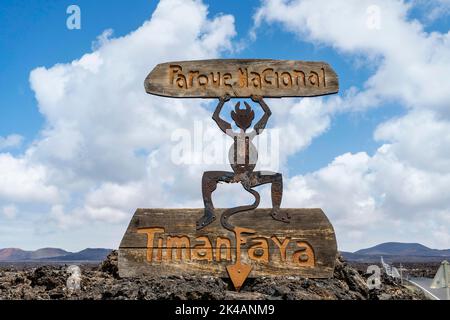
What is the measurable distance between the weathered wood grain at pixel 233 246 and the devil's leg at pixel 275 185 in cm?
9

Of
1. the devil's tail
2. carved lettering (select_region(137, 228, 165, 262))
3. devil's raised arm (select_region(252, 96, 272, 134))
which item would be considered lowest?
carved lettering (select_region(137, 228, 165, 262))

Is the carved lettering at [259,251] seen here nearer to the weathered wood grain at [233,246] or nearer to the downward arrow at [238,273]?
the weathered wood grain at [233,246]

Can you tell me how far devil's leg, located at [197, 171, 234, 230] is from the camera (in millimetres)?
7340

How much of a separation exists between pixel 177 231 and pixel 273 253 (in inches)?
55.4

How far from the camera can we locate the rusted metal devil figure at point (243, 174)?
736 centimetres

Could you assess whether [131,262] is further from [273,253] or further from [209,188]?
[273,253]

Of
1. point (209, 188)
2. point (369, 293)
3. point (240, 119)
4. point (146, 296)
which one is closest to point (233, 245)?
point (209, 188)

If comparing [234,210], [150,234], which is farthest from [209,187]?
[150,234]

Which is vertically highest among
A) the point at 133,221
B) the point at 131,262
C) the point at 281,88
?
the point at 281,88

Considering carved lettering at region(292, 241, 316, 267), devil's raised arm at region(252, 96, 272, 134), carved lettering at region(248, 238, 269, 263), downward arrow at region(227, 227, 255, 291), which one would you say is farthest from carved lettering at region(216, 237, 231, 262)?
devil's raised arm at region(252, 96, 272, 134)

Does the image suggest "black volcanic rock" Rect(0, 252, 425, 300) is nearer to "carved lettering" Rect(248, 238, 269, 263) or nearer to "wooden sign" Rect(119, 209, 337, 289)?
"wooden sign" Rect(119, 209, 337, 289)

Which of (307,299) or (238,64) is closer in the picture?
(307,299)
